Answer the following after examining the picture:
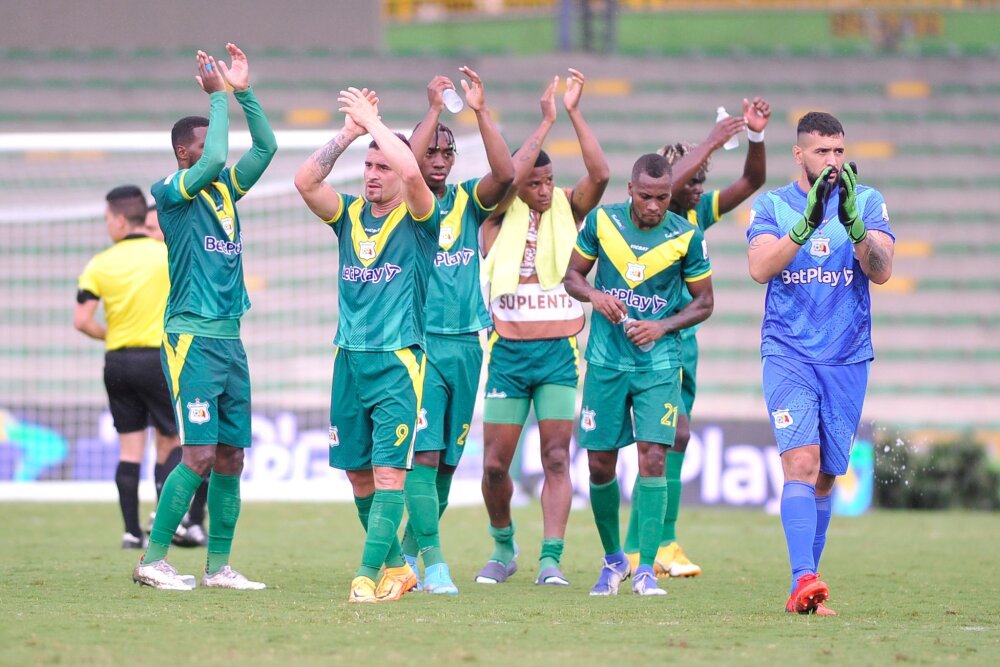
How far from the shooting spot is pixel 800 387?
6613mm

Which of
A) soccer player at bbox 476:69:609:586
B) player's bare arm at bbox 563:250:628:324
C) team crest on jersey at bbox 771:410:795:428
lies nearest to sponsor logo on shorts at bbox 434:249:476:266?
soccer player at bbox 476:69:609:586

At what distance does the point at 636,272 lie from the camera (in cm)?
757

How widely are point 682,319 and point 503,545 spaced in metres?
1.66

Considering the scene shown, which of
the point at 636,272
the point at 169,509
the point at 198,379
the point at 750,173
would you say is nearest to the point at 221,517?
the point at 169,509

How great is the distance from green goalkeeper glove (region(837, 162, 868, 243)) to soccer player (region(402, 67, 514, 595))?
1.88 metres

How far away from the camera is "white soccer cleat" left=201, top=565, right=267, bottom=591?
7.14m

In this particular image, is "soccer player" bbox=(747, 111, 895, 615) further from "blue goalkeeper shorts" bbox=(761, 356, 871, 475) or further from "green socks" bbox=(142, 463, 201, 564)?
"green socks" bbox=(142, 463, 201, 564)

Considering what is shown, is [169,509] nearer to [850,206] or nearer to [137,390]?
[137,390]

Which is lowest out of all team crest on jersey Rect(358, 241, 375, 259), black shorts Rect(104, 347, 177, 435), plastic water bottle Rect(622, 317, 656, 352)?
black shorts Rect(104, 347, 177, 435)

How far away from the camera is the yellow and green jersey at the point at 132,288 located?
9992 mm

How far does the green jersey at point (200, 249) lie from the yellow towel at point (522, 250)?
1623 millimetres

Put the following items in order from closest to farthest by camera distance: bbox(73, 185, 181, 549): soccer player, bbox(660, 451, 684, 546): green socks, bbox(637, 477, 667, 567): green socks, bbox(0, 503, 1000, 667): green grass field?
1. bbox(0, 503, 1000, 667): green grass field
2. bbox(637, 477, 667, 567): green socks
3. bbox(660, 451, 684, 546): green socks
4. bbox(73, 185, 181, 549): soccer player

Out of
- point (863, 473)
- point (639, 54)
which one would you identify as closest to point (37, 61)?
point (639, 54)

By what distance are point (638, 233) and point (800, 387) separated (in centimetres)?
140
